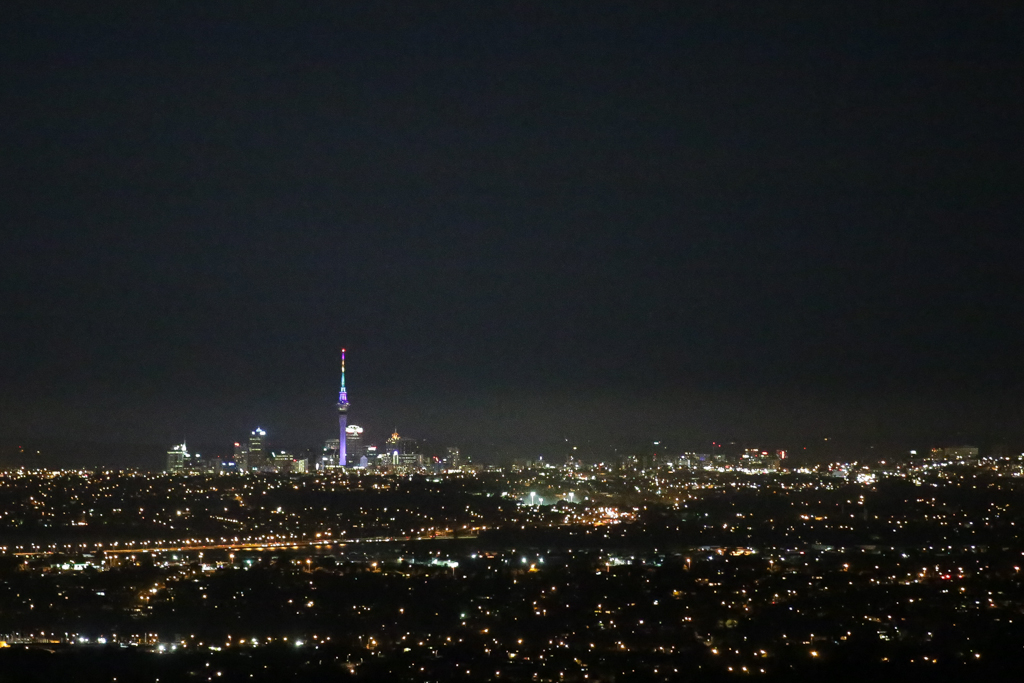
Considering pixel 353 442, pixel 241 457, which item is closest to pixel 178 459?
pixel 241 457

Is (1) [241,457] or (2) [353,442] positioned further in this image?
(2) [353,442]

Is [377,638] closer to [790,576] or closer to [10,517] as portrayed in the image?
[790,576]

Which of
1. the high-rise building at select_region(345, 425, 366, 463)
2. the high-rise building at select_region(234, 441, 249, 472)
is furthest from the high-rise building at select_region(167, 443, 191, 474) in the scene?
the high-rise building at select_region(345, 425, 366, 463)

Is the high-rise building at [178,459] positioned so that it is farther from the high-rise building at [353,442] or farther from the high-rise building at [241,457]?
the high-rise building at [353,442]

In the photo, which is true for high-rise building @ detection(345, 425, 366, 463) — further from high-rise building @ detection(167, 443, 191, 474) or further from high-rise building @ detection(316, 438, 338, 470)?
high-rise building @ detection(167, 443, 191, 474)

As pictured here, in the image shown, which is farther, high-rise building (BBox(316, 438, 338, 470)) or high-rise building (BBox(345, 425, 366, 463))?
high-rise building (BBox(345, 425, 366, 463))

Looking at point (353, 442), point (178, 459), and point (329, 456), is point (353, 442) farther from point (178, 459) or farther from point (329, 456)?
point (178, 459)

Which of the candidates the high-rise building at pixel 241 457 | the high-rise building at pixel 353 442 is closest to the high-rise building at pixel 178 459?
the high-rise building at pixel 241 457
